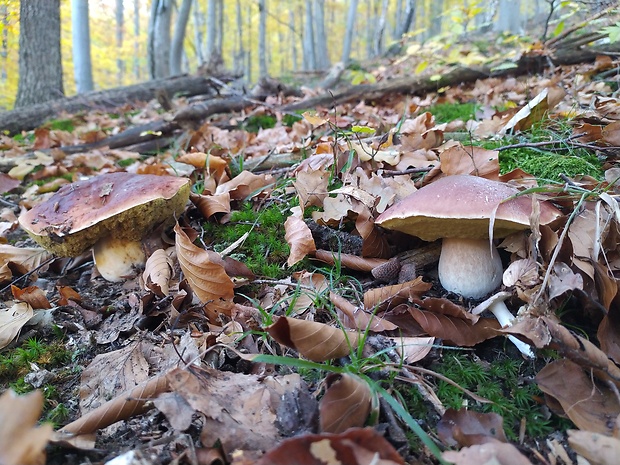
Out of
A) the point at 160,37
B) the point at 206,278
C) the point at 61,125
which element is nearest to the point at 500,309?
the point at 206,278

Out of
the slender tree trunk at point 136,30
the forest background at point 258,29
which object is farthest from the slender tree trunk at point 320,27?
the slender tree trunk at point 136,30

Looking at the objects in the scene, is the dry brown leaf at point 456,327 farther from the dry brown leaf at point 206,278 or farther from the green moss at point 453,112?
the green moss at point 453,112

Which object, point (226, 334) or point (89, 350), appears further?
point (89, 350)

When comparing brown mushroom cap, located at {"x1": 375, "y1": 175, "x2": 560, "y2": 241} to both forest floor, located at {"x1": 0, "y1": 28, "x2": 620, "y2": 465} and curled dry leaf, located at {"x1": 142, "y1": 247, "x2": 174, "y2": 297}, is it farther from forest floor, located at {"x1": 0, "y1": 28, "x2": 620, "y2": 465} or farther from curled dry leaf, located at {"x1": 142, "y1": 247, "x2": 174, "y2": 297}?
curled dry leaf, located at {"x1": 142, "y1": 247, "x2": 174, "y2": 297}

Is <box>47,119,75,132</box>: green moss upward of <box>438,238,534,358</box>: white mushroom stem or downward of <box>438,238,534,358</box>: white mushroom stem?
upward

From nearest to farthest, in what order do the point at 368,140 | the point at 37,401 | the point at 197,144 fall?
the point at 37,401 < the point at 368,140 < the point at 197,144

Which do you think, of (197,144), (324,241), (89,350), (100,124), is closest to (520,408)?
(324,241)

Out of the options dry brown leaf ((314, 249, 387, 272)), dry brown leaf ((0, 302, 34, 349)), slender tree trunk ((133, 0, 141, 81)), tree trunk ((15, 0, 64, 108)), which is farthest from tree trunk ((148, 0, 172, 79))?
slender tree trunk ((133, 0, 141, 81))

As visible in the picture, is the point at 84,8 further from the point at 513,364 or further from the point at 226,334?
the point at 513,364
